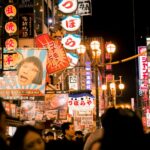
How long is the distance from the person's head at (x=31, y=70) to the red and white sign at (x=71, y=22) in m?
13.9

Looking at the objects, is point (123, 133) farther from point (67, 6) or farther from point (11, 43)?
point (11, 43)

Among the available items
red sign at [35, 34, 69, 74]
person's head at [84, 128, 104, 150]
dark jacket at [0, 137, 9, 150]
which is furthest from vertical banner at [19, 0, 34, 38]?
dark jacket at [0, 137, 9, 150]

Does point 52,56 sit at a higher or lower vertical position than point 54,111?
higher

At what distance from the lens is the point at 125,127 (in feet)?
10.9

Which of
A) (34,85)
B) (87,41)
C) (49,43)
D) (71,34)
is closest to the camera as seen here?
(34,85)

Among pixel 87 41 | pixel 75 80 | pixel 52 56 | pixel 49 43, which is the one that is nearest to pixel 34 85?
pixel 52 56

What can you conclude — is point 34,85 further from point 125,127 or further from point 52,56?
point 125,127

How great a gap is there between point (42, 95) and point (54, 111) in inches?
269

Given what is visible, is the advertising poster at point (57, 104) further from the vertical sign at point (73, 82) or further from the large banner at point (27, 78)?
the vertical sign at point (73, 82)

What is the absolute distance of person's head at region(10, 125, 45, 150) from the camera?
11.9 feet

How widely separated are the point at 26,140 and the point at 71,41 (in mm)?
21193

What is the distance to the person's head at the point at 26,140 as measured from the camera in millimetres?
3619

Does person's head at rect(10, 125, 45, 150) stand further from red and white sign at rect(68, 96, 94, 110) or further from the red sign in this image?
red and white sign at rect(68, 96, 94, 110)

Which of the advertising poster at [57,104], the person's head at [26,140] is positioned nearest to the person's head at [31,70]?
the advertising poster at [57,104]
